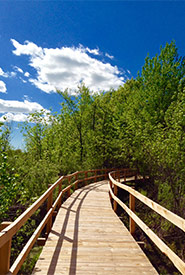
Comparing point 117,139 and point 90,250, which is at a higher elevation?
point 117,139

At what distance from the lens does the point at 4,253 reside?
1.75 meters

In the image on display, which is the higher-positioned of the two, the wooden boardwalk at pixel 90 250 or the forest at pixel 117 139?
the forest at pixel 117 139

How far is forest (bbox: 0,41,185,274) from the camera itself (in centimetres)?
1005

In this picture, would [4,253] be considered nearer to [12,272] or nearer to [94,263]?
[12,272]

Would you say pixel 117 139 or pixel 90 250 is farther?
pixel 117 139

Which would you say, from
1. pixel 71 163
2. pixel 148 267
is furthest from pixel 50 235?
pixel 71 163

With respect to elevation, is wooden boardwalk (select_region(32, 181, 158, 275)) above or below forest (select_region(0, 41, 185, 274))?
below

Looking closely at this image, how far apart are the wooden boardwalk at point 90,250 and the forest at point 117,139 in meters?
5.55

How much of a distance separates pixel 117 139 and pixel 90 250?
16.4 m

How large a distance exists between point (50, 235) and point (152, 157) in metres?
8.94

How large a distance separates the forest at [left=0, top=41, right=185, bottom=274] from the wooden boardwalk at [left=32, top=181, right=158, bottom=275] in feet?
18.2

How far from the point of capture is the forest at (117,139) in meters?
10.0

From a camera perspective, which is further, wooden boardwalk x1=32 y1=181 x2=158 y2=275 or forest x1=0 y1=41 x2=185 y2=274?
forest x1=0 y1=41 x2=185 y2=274

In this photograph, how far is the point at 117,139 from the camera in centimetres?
1956
